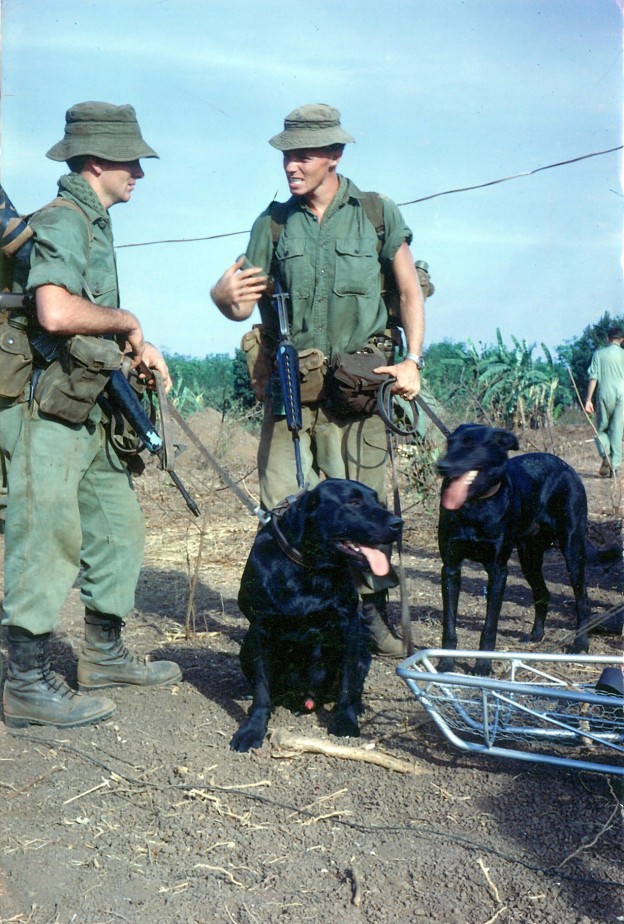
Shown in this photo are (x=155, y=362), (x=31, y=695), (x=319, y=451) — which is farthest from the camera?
(x=319, y=451)

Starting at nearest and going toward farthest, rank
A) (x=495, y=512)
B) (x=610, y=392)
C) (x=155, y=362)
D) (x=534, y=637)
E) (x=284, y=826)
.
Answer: (x=284, y=826) < (x=155, y=362) < (x=495, y=512) < (x=534, y=637) < (x=610, y=392)

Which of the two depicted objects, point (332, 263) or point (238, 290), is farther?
point (332, 263)

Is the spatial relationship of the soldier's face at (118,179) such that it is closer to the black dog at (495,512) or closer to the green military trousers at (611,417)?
the black dog at (495,512)

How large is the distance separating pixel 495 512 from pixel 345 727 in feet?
4.12

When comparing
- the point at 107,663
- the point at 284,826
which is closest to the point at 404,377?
the point at 107,663

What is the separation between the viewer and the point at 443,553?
4.34 meters

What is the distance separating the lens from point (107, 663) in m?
4.12

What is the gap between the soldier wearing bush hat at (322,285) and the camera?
4098mm

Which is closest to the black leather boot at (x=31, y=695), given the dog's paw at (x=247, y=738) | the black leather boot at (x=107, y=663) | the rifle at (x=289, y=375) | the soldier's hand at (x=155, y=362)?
the black leather boot at (x=107, y=663)

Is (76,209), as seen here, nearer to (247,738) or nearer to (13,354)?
(13,354)

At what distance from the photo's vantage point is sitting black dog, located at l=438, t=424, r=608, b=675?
4.11 meters

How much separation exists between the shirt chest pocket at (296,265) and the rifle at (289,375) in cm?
7

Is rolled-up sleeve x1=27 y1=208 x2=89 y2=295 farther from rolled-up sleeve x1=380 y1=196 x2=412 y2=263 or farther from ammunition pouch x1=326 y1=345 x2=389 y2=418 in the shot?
rolled-up sleeve x1=380 y1=196 x2=412 y2=263

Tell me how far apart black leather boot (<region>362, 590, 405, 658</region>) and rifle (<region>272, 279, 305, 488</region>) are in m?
0.79
